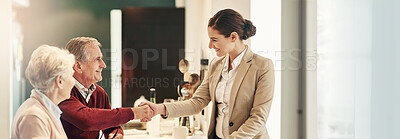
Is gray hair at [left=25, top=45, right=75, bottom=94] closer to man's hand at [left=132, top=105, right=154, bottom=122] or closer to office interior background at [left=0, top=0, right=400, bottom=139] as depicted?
man's hand at [left=132, top=105, right=154, bottom=122]

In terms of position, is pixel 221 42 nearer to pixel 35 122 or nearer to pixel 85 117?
pixel 85 117

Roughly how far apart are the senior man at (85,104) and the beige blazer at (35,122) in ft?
0.95

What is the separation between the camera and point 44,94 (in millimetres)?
1189

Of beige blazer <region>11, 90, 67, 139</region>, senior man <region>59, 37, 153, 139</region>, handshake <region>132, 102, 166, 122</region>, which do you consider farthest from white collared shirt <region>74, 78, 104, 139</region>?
beige blazer <region>11, 90, 67, 139</region>

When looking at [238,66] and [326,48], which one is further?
[238,66]

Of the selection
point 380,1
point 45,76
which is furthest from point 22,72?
point 380,1

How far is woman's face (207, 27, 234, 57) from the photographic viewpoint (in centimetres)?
152

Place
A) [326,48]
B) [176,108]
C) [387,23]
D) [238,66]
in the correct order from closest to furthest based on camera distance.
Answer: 1. [387,23]
2. [326,48]
3. [238,66]
4. [176,108]

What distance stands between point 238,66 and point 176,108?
0.44 meters

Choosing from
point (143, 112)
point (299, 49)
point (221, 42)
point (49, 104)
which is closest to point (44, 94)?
point (49, 104)

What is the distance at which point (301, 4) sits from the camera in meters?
1.59

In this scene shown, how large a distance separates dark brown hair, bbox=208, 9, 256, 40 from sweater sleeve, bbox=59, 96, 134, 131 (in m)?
0.62

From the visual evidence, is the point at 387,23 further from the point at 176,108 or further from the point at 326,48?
the point at 176,108

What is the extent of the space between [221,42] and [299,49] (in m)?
0.39
